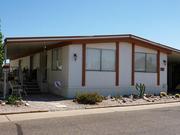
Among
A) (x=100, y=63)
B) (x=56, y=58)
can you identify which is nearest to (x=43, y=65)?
(x=56, y=58)

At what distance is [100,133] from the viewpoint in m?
9.16

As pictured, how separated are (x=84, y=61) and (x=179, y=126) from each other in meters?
9.75

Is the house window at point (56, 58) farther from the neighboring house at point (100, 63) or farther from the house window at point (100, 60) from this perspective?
the house window at point (100, 60)

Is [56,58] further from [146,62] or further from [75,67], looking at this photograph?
[146,62]

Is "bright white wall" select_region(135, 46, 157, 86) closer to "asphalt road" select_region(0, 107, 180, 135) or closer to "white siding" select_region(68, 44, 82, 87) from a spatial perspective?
"white siding" select_region(68, 44, 82, 87)

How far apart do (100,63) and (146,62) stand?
12.5ft

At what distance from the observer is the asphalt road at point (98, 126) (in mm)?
9266

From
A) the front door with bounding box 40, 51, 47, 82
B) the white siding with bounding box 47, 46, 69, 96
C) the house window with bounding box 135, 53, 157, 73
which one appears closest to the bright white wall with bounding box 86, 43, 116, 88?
the white siding with bounding box 47, 46, 69, 96

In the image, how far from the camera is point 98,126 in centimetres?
1030

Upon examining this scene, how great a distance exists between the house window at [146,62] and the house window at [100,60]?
207cm

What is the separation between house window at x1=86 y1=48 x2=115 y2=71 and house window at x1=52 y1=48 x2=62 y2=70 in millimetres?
1993

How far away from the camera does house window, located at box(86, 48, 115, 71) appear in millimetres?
19594

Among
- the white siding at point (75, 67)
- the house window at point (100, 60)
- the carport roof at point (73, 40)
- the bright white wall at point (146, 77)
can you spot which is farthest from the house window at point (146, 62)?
the white siding at point (75, 67)

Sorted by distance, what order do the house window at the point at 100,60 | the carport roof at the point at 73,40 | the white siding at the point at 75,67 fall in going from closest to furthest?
1. the carport roof at the point at 73,40
2. the white siding at the point at 75,67
3. the house window at the point at 100,60
